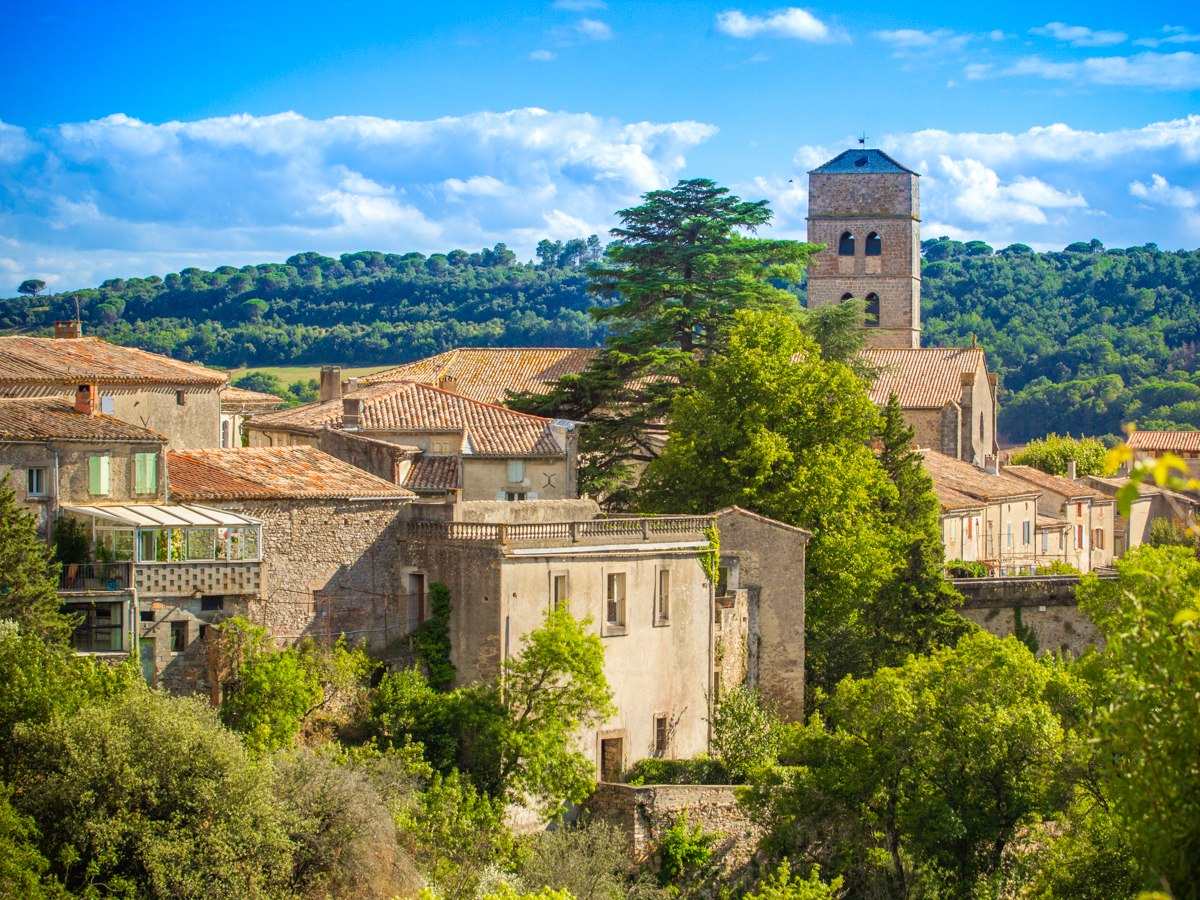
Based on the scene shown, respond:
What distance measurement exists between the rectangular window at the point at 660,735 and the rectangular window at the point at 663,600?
197cm

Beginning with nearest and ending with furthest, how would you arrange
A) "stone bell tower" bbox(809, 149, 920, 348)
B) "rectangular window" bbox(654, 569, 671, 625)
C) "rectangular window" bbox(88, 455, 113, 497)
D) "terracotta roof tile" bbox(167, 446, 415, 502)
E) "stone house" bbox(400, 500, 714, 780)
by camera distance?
1. "rectangular window" bbox(88, 455, 113, 497)
2. "terracotta roof tile" bbox(167, 446, 415, 502)
3. "stone house" bbox(400, 500, 714, 780)
4. "rectangular window" bbox(654, 569, 671, 625)
5. "stone bell tower" bbox(809, 149, 920, 348)

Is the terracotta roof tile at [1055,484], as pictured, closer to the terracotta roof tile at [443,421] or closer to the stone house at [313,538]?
the terracotta roof tile at [443,421]

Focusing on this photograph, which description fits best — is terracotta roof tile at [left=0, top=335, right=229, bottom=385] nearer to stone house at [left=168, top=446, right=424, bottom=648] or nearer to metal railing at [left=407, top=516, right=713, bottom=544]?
stone house at [left=168, top=446, right=424, bottom=648]

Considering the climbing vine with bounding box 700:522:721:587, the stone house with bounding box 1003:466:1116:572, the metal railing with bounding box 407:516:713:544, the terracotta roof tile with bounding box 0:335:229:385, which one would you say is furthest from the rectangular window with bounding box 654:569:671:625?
the stone house with bounding box 1003:466:1116:572

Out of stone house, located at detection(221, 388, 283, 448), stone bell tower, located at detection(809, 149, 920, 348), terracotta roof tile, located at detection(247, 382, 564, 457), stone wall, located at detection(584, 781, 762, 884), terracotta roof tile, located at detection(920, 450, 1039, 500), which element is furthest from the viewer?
stone bell tower, located at detection(809, 149, 920, 348)

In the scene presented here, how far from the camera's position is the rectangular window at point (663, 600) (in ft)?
129

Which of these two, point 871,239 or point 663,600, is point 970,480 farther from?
point 663,600

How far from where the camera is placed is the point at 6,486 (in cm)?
3422

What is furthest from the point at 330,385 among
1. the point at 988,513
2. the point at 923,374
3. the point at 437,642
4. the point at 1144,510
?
the point at 1144,510

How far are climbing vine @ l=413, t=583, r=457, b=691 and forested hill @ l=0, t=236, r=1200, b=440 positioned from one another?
61505 millimetres

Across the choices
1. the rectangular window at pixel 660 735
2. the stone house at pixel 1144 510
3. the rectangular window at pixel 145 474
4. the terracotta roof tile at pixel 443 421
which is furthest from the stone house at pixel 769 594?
the stone house at pixel 1144 510

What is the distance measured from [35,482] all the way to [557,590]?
9756 millimetres

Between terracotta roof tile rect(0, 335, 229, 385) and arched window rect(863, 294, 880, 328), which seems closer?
terracotta roof tile rect(0, 335, 229, 385)

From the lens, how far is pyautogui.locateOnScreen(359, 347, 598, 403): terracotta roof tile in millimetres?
58031
